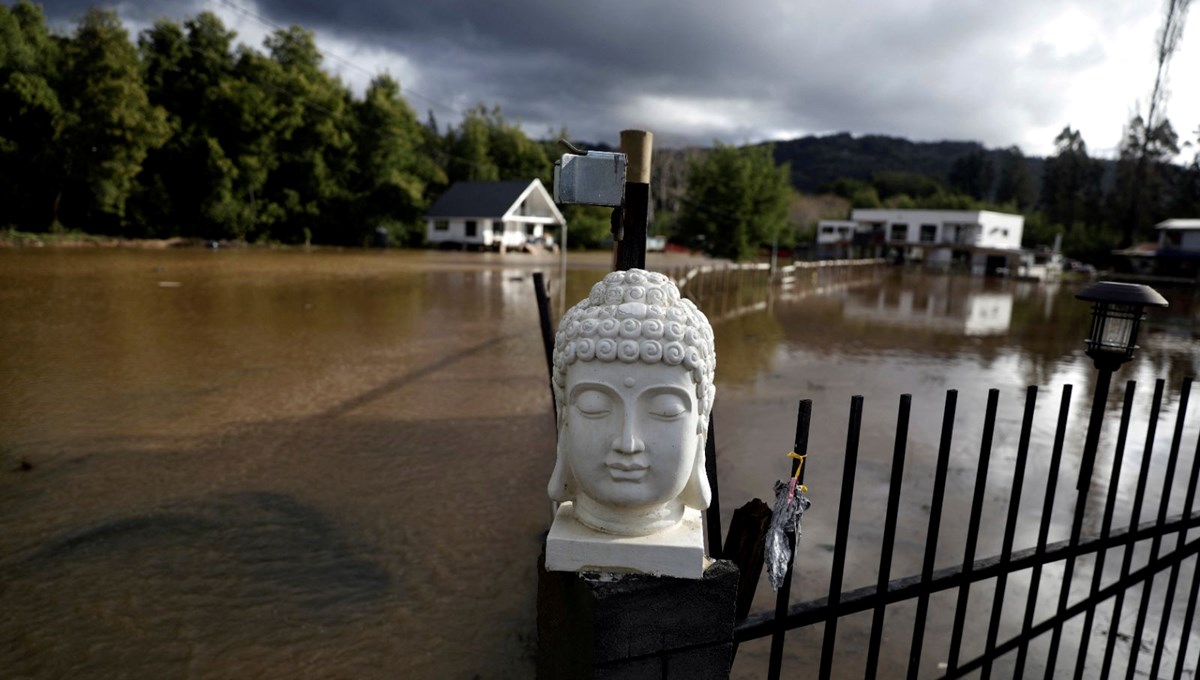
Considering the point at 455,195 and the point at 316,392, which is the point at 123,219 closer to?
the point at 455,195

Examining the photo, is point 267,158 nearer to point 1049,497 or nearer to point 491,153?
point 491,153

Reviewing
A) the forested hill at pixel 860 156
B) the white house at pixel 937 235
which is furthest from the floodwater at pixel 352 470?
the forested hill at pixel 860 156

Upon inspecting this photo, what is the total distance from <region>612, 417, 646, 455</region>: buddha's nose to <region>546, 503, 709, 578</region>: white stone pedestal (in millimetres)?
277

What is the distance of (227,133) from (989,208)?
62506 mm

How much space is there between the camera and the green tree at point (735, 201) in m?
29.5

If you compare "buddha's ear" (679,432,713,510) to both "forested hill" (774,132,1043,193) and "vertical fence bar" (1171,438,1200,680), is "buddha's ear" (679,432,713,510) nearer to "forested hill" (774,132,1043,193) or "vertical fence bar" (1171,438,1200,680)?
"vertical fence bar" (1171,438,1200,680)

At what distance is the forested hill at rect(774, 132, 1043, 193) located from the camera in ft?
420

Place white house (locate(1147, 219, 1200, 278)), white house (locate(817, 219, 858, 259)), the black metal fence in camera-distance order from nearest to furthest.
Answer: the black metal fence → white house (locate(1147, 219, 1200, 278)) → white house (locate(817, 219, 858, 259))

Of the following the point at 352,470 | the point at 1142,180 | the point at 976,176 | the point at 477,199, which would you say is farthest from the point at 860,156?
the point at 352,470

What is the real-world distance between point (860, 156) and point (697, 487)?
516ft

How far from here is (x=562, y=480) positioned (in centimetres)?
203

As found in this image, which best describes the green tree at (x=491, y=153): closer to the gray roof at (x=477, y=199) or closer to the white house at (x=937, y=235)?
the gray roof at (x=477, y=199)

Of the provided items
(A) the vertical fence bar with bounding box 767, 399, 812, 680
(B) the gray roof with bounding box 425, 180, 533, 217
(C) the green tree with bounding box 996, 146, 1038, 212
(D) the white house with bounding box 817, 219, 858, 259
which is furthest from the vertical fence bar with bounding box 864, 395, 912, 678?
(C) the green tree with bounding box 996, 146, 1038, 212

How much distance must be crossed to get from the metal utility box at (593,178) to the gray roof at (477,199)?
1578 inches
